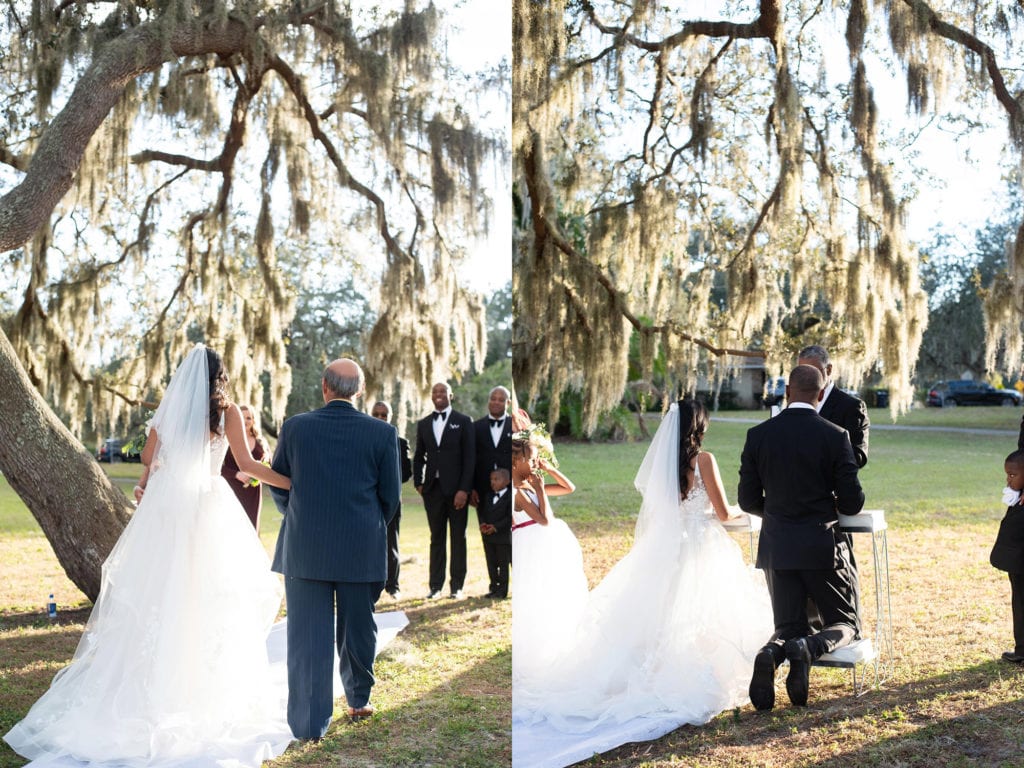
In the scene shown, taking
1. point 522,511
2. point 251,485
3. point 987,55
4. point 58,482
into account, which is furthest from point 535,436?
point 987,55

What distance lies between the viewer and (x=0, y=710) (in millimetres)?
4074

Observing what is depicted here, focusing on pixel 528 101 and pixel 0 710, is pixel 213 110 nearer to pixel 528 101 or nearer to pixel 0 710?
pixel 528 101

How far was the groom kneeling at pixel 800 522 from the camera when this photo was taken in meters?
3.76

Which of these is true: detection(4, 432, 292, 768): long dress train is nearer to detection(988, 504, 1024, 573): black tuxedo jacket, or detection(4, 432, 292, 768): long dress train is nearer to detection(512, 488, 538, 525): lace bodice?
detection(512, 488, 538, 525): lace bodice

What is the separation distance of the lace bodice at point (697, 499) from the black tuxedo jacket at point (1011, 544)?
4.48 ft

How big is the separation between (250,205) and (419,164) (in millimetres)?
993

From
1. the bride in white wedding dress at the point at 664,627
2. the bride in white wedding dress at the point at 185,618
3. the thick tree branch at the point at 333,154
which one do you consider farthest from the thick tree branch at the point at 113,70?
the bride in white wedding dress at the point at 664,627

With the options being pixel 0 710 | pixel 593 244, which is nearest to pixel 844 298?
pixel 593 244

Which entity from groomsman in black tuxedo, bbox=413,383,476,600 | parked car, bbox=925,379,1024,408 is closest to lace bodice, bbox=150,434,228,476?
groomsman in black tuxedo, bbox=413,383,476,600

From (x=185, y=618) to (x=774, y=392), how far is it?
2.94m

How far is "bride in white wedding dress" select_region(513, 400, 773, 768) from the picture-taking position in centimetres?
377

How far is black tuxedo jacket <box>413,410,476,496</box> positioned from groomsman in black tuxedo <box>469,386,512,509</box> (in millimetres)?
47

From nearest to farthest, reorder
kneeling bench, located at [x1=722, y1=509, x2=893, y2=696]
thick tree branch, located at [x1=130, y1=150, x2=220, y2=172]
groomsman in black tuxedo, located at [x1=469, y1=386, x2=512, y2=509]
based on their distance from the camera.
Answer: kneeling bench, located at [x1=722, y1=509, x2=893, y2=696]
groomsman in black tuxedo, located at [x1=469, y1=386, x2=512, y2=509]
thick tree branch, located at [x1=130, y1=150, x2=220, y2=172]

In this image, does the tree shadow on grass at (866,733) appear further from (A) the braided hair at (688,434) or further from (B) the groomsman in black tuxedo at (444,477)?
(B) the groomsman in black tuxedo at (444,477)
